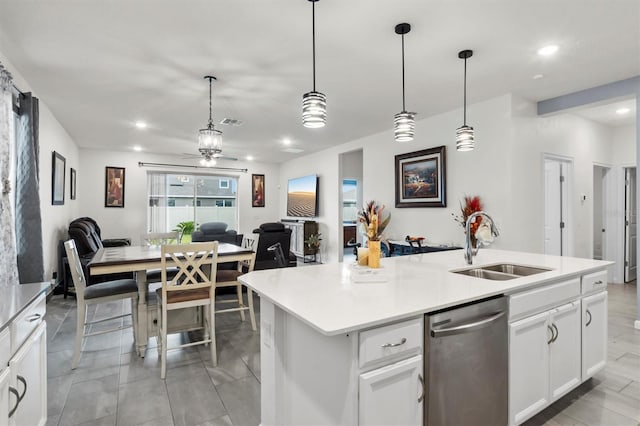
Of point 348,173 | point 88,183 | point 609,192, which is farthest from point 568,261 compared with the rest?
point 88,183

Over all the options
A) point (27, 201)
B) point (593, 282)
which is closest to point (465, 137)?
point (593, 282)

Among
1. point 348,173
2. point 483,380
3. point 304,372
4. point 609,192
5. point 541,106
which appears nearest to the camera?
point 304,372

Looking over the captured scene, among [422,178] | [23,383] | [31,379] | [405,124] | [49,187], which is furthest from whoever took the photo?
[422,178]

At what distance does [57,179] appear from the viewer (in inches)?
190

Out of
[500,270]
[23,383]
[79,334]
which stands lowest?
[79,334]

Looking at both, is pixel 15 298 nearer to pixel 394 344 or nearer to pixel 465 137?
pixel 394 344

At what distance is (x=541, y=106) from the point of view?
4.16m

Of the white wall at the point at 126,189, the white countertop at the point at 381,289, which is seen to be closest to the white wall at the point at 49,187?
the white wall at the point at 126,189

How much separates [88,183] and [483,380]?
329 inches

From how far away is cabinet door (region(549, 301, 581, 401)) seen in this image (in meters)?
1.92

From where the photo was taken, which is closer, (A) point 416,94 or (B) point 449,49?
(B) point 449,49

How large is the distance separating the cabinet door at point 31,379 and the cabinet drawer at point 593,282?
3.09 metres

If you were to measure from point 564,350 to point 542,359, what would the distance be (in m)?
0.27

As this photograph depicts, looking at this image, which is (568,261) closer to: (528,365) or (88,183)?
(528,365)
